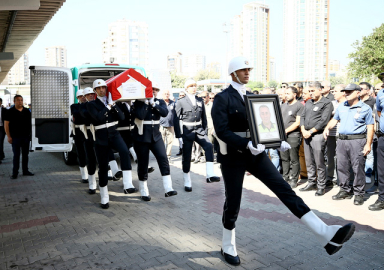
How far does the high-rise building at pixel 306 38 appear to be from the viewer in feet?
400

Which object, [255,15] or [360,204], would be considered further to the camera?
[255,15]

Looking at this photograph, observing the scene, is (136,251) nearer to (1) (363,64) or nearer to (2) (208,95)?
(2) (208,95)

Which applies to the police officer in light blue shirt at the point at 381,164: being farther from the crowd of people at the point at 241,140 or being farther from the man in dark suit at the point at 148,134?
the man in dark suit at the point at 148,134

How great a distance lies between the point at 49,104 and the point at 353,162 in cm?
807

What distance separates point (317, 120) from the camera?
25.2ft

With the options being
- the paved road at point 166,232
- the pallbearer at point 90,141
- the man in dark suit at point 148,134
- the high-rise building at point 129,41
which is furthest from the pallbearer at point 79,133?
the high-rise building at point 129,41

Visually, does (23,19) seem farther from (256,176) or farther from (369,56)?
(369,56)

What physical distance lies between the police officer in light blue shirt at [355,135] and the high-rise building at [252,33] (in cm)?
12071

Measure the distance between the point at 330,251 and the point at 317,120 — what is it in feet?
14.2

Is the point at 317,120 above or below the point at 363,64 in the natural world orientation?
below

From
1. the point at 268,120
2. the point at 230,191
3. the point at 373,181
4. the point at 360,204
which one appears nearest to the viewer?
the point at 268,120

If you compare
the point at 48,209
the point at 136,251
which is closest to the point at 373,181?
the point at 136,251

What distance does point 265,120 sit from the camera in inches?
Result: 156

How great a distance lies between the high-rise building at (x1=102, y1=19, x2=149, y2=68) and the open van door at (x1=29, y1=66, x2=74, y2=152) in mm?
147726
